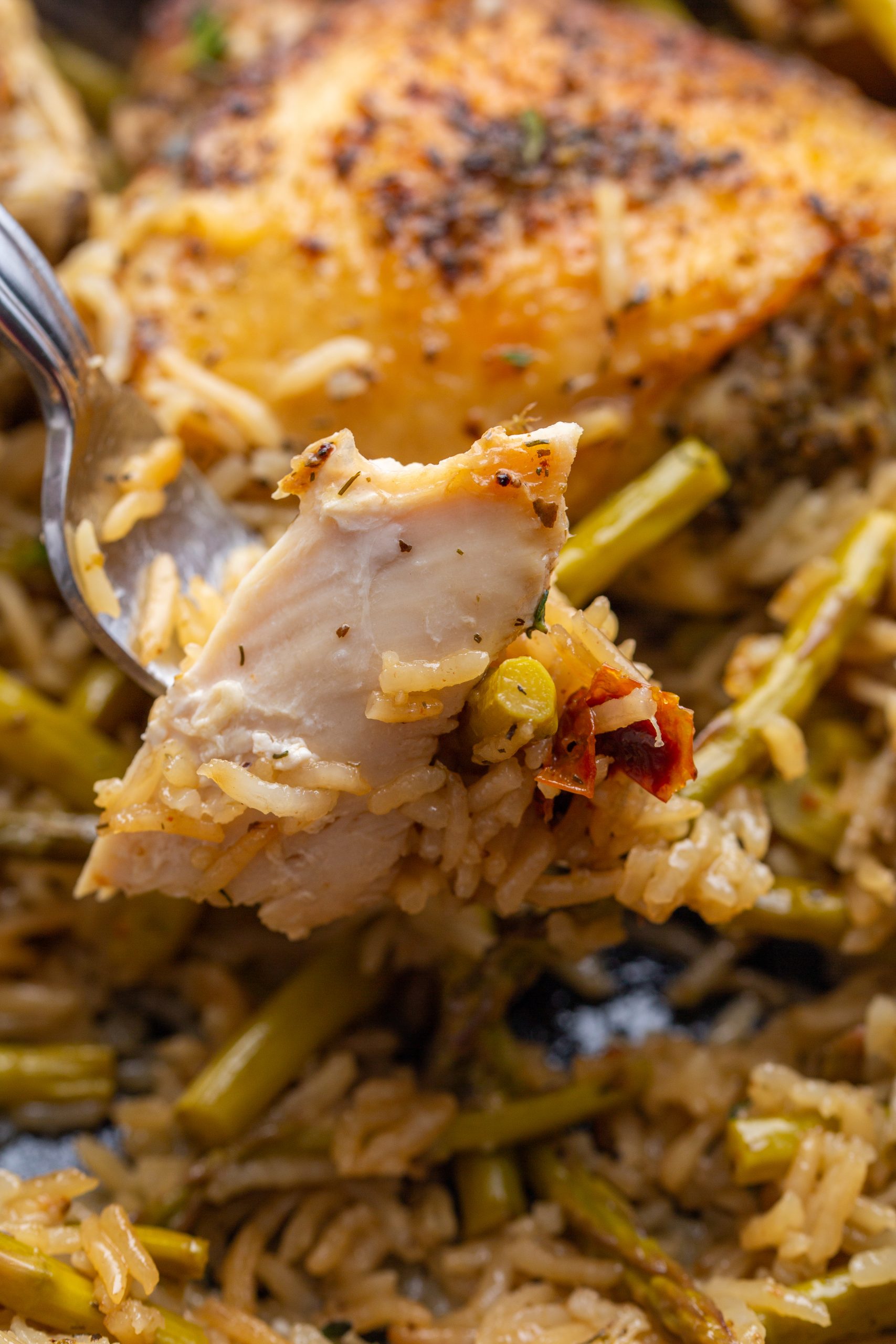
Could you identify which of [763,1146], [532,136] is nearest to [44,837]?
[763,1146]

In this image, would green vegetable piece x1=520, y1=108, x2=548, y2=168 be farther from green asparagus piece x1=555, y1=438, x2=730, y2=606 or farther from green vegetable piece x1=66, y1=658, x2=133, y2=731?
green vegetable piece x1=66, y1=658, x2=133, y2=731

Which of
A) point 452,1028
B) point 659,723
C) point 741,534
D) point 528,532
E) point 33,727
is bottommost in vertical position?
point 452,1028

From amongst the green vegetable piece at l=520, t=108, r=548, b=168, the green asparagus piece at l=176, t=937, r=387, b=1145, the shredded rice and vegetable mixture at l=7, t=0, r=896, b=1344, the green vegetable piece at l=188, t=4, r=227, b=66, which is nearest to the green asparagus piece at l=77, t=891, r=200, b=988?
the shredded rice and vegetable mixture at l=7, t=0, r=896, b=1344

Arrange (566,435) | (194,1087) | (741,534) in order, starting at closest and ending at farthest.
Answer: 1. (566,435)
2. (194,1087)
3. (741,534)

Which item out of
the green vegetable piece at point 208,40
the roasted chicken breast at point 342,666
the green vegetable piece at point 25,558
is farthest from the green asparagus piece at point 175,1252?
the green vegetable piece at point 208,40

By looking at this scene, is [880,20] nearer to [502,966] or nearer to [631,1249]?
[502,966]

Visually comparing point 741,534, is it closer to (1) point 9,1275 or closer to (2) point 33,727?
(2) point 33,727

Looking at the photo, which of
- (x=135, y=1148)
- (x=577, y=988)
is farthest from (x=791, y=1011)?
(x=135, y=1148)
